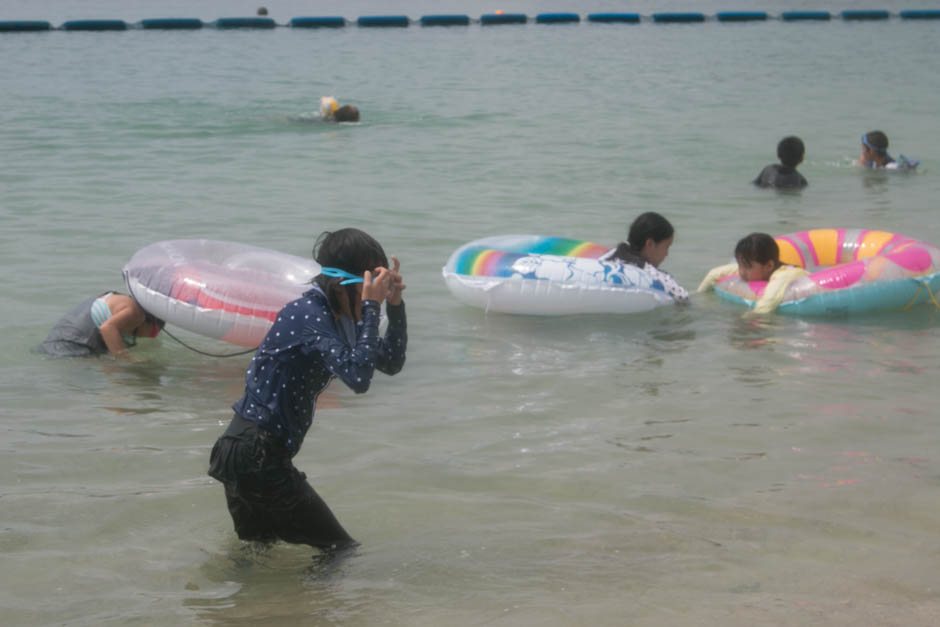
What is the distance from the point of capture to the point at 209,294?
5.81 metres

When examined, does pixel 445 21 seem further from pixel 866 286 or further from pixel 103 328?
pixel 103 328

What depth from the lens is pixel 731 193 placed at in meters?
11.7

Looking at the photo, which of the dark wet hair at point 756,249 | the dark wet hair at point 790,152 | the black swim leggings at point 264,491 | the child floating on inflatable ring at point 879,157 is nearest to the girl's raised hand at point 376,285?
the black swim leggings at point 264,491

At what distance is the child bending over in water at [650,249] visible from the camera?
7.05m

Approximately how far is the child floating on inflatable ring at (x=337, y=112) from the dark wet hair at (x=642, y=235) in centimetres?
1028

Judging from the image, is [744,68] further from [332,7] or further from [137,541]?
[332,7]

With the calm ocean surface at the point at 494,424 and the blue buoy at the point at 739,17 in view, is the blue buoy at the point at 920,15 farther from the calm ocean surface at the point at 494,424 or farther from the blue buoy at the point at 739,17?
the calm ocean surface at the point at 494,424

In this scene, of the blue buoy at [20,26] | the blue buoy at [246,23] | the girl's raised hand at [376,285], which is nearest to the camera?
the girl's raised hand at [376,285]

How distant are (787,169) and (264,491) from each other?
30.3ft

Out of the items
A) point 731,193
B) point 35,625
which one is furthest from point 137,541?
point 731,193

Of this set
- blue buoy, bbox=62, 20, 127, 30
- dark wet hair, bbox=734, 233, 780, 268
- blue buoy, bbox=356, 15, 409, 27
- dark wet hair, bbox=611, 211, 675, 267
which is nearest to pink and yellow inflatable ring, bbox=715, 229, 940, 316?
dark wet hair, bbox=734, 233, 780, 268

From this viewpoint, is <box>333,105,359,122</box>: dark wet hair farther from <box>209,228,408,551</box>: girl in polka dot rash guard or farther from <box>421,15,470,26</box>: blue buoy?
<box>421,15,470,26</box>: blue buoy

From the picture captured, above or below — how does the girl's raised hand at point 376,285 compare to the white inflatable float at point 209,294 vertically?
above

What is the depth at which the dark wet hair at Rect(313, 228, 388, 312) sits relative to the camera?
10.8ft
